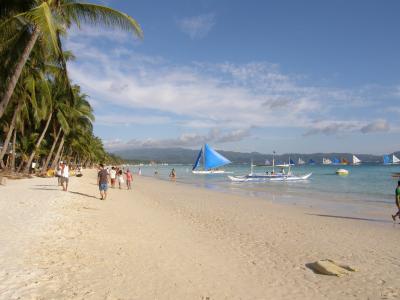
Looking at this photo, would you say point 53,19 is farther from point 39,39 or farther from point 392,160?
point 392,160

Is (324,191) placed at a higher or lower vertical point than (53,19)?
lower

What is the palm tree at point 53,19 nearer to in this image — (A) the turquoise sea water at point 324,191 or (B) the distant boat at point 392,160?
(A) the turquoise sea water at point 324,191

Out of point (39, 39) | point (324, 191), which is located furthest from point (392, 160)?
point (39, 39)

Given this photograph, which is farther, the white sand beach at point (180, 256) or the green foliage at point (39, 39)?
the green foliage at point (39, 39)

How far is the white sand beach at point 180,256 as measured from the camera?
202 inches

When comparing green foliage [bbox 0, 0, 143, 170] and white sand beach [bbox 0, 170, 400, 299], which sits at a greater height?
green foliage [bbox 0, 0, 143, 170]

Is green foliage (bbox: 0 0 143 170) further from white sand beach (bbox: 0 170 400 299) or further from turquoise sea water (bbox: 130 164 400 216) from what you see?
turquoise sea water (bbox: 130 164 400 216)

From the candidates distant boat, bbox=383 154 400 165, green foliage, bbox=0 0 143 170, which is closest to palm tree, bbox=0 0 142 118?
green foliage, bbox=0 0 143 170

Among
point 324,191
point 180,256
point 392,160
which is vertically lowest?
point 180,256

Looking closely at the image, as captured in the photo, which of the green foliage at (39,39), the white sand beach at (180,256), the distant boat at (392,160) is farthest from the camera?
the distant boat at (392,160)

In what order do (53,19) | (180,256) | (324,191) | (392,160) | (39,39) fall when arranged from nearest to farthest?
(180,256) < (53,19) < (39,39) < (324,191) < (392,160)

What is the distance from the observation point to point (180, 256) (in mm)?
7020

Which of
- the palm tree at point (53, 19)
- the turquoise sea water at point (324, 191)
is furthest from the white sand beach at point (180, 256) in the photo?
the turquoise sea water at point (324, 191)

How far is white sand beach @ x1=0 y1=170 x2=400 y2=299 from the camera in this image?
5137 mm
